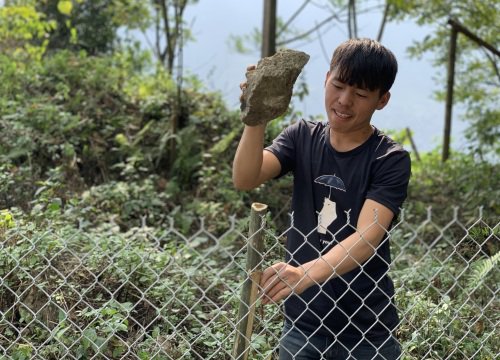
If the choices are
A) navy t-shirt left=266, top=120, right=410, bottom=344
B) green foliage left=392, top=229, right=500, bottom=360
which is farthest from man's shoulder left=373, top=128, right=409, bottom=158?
green foliage left=392, top=229, right=500, bottom=360

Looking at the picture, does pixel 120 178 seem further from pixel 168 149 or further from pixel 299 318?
pixel 299 318

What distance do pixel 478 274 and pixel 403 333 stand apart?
17.9 inches

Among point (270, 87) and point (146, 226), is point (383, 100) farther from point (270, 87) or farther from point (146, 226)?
point (146, 226)

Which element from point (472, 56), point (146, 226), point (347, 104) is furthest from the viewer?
point (472, 56)

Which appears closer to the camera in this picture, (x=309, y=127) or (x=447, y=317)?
(x=309, y=127)

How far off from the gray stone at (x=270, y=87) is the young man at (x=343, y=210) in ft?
Result: 0.17

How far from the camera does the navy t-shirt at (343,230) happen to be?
2.30 m

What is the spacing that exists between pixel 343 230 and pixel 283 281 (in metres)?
0.28

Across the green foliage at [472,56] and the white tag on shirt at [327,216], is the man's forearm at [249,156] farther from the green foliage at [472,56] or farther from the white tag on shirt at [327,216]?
the green foliage at [472,56]

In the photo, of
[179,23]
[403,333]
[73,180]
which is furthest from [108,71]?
[403,333]

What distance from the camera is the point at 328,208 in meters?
2.35

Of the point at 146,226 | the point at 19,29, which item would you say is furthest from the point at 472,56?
the point at 146,226

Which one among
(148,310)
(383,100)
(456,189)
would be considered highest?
(383,100)

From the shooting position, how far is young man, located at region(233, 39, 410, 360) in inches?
87.9
